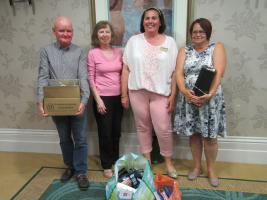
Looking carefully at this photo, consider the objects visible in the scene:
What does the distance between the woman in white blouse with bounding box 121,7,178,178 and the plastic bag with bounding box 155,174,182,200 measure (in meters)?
0.38

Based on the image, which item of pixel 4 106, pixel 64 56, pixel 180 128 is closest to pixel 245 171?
pixel 180 128

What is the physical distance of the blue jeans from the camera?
84.5 inches

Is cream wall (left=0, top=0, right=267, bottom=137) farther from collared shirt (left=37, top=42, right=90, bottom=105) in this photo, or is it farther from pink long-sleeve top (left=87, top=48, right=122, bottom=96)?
collared shirt (left=37, top=42, right=90, bottom=105)

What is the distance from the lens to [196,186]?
87.0 inches

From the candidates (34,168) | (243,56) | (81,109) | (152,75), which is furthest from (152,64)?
(34,168)

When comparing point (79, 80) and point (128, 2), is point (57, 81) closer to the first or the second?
point (79, 80)

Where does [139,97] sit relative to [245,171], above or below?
above

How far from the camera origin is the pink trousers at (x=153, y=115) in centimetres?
221

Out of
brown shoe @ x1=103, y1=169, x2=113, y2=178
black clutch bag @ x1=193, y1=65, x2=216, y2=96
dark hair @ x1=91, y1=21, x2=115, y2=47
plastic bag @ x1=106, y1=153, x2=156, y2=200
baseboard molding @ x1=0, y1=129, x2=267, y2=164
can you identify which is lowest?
brown shoe @ x1=103, y1=169, x2=113, y2=178

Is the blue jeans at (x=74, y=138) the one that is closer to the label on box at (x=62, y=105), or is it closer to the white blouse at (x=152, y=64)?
the label on box at (x=62, y=105)

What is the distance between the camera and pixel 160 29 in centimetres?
220

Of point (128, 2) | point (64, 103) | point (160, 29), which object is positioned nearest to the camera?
point (64, 103)

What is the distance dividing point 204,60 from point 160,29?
16.5 inches

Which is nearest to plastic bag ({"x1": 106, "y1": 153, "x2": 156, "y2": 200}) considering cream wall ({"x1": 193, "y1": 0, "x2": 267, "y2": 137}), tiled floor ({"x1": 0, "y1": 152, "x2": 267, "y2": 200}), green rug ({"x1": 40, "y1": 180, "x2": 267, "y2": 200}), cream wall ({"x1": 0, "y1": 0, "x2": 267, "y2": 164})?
green rug ({"x1": 40, "y1": 180, "x2": 267, "y2": 200})
